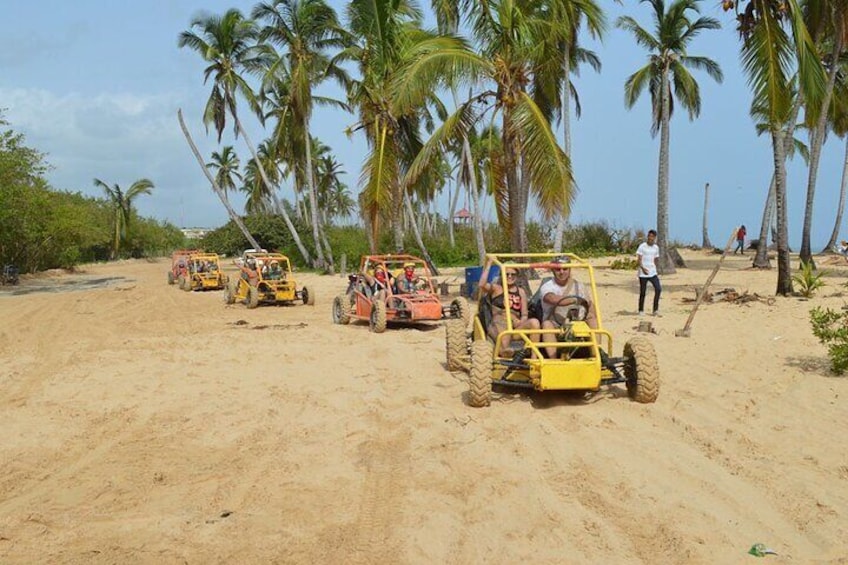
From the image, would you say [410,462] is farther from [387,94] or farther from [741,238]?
[741,238]

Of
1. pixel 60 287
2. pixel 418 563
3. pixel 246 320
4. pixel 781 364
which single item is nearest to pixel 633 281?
pixel 246 320

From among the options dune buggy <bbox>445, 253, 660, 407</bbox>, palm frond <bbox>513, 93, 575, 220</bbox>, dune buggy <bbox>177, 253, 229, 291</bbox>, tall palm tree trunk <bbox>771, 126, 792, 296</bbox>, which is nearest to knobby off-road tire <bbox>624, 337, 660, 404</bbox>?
dune buggy <bbox>445, 253, 660, 407</bbox>

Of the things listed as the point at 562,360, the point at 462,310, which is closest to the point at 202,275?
the point at 462,310

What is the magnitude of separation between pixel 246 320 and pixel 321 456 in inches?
393

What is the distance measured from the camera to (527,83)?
13930mm

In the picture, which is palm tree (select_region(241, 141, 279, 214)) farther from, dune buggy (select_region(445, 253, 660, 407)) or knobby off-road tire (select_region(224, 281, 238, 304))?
dune buggy (select_region(445, 253, 660, 407))

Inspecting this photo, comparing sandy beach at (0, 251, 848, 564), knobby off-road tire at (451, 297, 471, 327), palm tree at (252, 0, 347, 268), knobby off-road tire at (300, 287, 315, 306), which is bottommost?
sandy beach at (0, 251, 848, 564)

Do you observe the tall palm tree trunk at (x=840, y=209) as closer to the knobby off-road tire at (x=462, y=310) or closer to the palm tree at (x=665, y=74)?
the palm tree at (x=665, y=74)

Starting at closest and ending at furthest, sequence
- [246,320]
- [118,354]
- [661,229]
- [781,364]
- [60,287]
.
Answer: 1. [781,364]
2. [118,354]
3. [246,320]
4. [661,229]
5. [60,287]

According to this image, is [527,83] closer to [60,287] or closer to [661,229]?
[661,229]

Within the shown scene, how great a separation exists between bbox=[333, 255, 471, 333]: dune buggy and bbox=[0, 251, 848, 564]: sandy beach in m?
2.19

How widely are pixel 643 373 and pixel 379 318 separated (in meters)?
6.31

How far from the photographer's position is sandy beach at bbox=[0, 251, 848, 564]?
13.0ft

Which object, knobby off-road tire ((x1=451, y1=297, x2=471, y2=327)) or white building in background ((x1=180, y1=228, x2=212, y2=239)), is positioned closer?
knobby off-road tire ((x1=451, y1=297, x2=471, y2=327))
